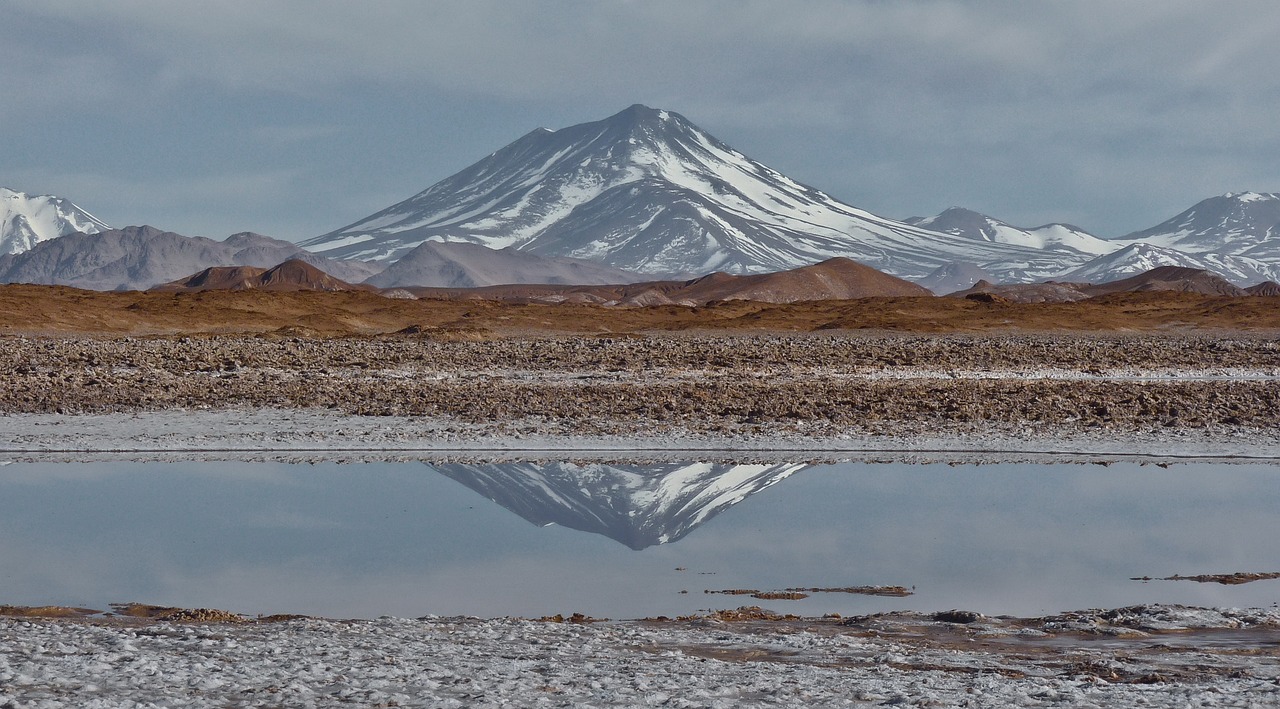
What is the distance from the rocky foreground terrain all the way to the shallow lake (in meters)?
4.19

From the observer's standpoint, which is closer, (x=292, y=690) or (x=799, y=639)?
(x=292, y=690)

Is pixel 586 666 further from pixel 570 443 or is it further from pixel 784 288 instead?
pixel 784 288

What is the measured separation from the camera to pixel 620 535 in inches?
488

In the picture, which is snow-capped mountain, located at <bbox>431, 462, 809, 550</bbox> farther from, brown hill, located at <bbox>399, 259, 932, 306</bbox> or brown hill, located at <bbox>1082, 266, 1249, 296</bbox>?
brown hill, located at <bbox>1082, 266, 1249, 296</bbox>

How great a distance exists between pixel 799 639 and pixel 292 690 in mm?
3017

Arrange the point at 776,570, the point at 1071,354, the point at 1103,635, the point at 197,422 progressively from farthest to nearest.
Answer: the point at 1071,354
the point at 197,422
the point at 776,570
the point at 1103,635

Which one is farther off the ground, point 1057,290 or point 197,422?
point 1057,290

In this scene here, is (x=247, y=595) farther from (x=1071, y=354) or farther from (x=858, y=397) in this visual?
(x=1071, y=354)

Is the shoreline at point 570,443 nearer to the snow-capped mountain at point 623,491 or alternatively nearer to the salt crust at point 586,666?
the snow-capped mountain at point 623,491

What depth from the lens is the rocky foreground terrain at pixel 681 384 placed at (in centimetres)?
2123

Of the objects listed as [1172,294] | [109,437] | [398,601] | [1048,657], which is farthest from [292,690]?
[1172,294]

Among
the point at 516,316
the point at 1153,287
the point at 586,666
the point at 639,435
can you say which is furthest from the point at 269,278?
the point at 586,666

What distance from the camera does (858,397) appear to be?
2378cm

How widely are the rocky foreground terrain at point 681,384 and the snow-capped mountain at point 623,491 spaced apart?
3042 mm
